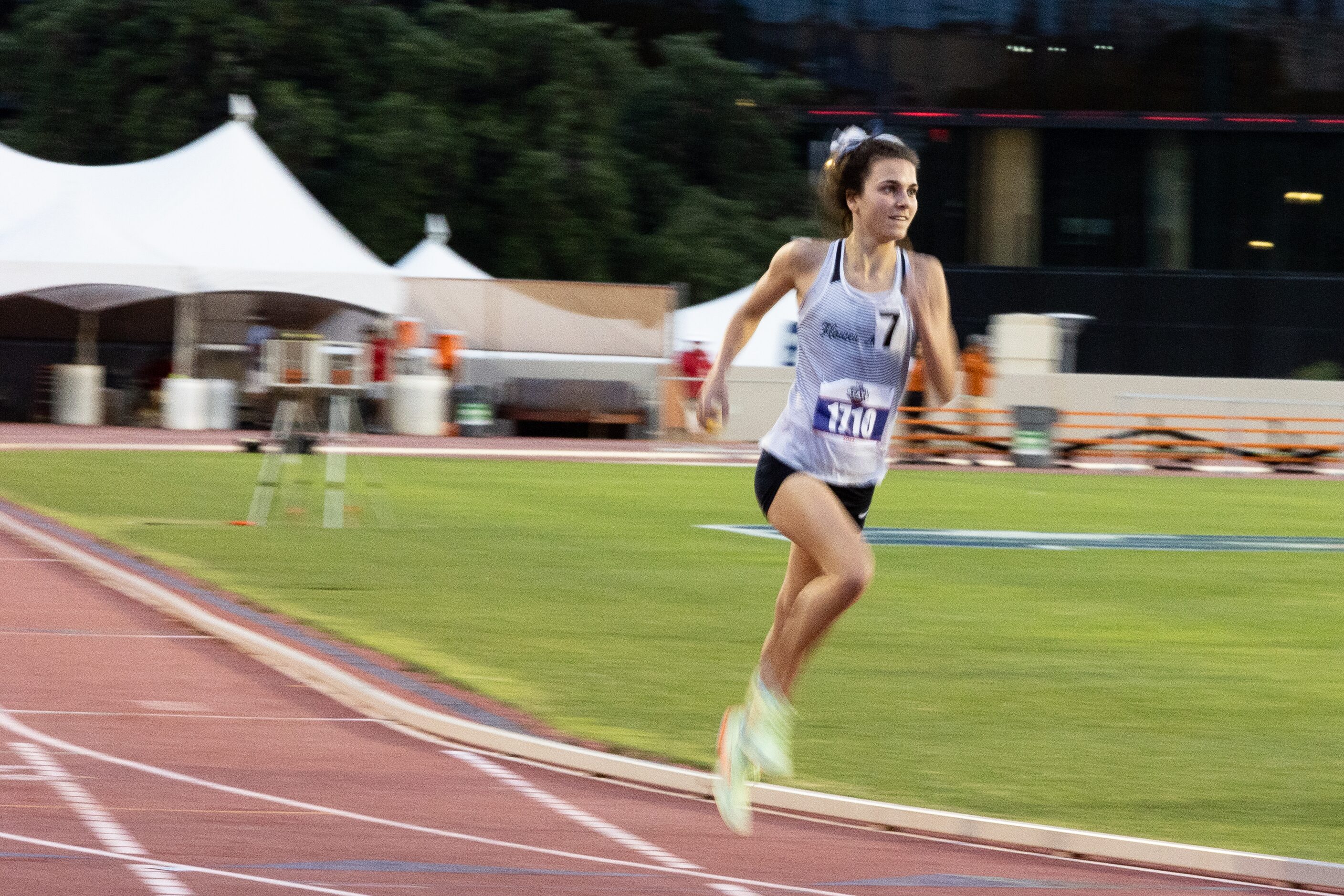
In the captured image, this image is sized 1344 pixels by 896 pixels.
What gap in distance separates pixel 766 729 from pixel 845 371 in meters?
1.07

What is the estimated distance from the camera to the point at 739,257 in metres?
44.1

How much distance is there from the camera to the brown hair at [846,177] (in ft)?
18.6

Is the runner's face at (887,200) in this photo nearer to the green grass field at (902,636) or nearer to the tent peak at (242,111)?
the green grass field at (902,636)

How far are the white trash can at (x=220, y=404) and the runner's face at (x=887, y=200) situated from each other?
2636 cm

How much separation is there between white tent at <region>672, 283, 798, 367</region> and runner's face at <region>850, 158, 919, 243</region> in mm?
27111

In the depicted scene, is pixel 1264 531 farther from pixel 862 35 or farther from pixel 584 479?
pixel 862 35

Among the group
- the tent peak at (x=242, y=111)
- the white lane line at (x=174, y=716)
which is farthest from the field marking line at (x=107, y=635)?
the tent peak at (x=242, y=111)

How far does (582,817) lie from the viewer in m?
6.00

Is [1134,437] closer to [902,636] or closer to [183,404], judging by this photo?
[183,404]

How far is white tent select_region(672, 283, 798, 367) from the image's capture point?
33.5 metres

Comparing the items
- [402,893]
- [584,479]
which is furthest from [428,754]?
[584,479]

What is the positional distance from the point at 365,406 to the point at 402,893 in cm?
2792

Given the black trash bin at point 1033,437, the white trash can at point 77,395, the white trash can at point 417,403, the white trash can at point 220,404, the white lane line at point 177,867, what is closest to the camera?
the white lane line at point 177,867

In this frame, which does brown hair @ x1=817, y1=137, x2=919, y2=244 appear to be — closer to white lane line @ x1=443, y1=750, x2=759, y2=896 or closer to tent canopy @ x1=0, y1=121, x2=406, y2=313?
white lane line @ x1=443, y1=750, x2=759, y2=896
